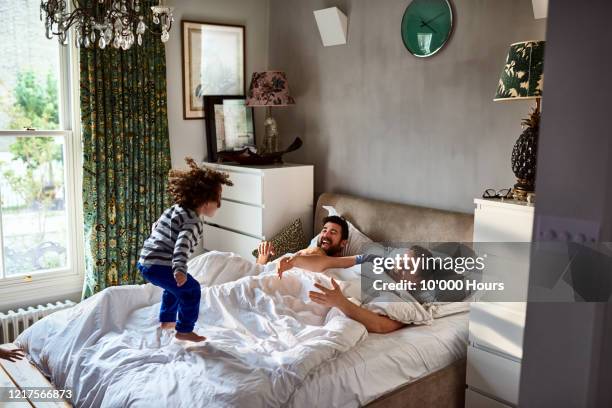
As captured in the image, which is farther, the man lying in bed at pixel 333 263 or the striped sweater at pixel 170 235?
the man lying in bed at pixel 333 263

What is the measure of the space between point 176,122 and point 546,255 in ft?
11.5

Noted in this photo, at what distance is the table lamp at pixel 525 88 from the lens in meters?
2.48

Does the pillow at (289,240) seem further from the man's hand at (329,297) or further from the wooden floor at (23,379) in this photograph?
the wooden floor at (23,379)

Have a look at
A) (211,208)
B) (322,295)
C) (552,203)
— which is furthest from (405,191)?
(552,203)

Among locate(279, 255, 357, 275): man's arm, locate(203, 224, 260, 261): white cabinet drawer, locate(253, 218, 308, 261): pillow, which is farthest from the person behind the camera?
locate(203, 224, 260, 261): white cabinet drawer

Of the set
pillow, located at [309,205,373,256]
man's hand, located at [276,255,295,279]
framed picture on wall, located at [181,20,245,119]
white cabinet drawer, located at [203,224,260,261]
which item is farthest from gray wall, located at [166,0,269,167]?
man's hand, located at [276,255,295,279]

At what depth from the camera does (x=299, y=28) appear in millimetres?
4391

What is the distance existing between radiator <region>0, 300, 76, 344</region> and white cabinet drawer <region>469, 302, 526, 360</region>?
271 cm

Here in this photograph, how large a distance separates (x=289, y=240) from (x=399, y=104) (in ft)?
3.91

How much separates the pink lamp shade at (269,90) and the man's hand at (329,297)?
1839mm

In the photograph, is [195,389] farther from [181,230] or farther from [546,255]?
[546,255]

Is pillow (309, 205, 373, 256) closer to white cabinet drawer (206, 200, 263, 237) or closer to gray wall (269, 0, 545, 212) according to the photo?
gray wall (269, 0, 545, 212)

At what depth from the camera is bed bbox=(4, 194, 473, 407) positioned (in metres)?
2.18

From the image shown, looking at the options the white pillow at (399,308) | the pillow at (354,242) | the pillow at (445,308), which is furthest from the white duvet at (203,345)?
the pillow at (354,242)
